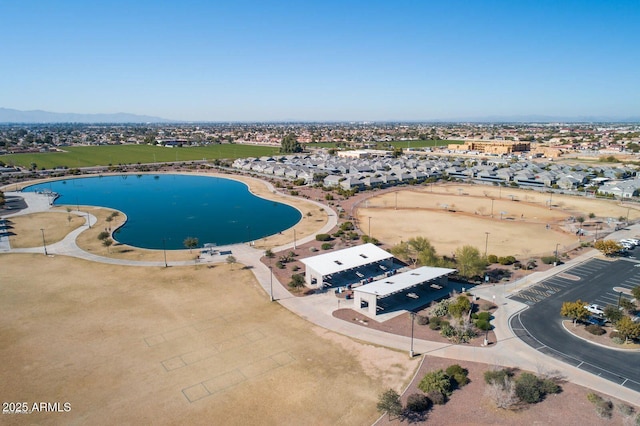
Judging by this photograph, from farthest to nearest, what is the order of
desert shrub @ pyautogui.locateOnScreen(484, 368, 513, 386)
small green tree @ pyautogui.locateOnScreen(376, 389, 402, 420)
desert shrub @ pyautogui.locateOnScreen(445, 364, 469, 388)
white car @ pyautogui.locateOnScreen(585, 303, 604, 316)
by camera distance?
white car @ pyautogui.locateOnScreen(585, 303, 604, 316), desert shrub @ pyautogui.locateOnScreen(445, 364, 469, 388), desert shrub @ pyautogui.locateOnScreen(484, 368, 513, 386), small green tree @ pyautogui.locateOnScreen(376, 389, 402, 420)

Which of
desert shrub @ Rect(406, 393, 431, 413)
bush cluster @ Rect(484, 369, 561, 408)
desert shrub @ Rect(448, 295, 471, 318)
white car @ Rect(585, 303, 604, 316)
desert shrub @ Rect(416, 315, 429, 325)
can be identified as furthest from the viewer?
white car @ Rect(585, 303, 604, 316)

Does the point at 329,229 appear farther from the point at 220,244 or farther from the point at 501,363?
the point at 501,363

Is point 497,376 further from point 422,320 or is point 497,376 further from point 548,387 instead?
point 422,320

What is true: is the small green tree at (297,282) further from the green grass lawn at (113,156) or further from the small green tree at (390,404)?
the green grass lawn at (113,156)

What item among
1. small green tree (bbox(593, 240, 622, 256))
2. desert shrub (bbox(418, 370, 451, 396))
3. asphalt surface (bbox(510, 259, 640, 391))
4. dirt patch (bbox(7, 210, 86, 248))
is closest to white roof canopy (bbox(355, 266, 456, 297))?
asphalt surface (bbox(510, 259, 640, 391))

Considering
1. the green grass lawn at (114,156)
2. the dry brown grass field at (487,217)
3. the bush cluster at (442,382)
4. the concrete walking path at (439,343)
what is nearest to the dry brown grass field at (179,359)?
the concrete walking path at (439,343)

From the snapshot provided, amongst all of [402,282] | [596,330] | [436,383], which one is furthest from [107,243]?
[596,330]

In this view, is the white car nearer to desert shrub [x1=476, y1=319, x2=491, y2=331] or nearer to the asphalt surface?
→ the asphalt surface
